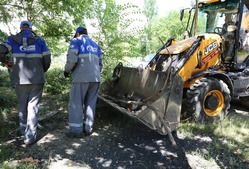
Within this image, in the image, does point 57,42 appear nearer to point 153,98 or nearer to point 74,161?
point 153,98

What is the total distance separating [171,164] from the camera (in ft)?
12.0

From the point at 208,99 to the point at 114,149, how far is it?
229cm

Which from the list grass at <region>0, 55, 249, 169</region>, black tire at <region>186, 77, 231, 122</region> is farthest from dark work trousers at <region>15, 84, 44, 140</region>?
black tire at <region>186, 77, 231, 122</region>

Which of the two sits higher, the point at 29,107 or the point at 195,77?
the point at 195,77

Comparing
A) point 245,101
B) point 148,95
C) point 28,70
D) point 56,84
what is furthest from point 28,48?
point 245,101

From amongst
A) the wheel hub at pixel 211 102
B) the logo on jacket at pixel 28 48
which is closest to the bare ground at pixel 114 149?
the wheel hub at pixel 211 102

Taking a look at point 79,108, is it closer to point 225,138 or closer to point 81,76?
point 81,76

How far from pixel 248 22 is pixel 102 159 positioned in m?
4.60

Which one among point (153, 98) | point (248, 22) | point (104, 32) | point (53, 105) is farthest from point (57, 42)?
point (248, 22)

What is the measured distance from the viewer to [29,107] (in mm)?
4254

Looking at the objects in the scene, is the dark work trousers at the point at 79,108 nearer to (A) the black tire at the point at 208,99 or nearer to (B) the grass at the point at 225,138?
(B) the grass at the point at 225,138

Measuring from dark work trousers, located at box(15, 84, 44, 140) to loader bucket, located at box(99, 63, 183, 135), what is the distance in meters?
1.33

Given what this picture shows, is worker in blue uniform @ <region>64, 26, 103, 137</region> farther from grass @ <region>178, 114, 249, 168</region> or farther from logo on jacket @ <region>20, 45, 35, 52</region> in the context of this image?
grass @ <region>178, 114, 249, 168</region>

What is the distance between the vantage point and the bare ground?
364 centimetres
